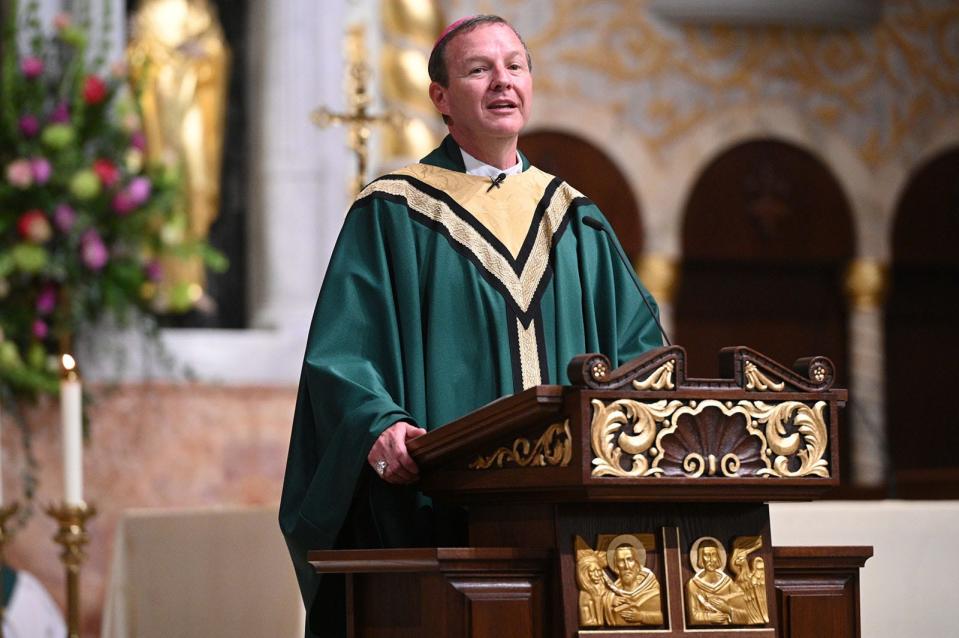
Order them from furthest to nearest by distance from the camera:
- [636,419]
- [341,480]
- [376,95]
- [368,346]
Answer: [376,95] < [368,346] < [341,480] < [636,419]

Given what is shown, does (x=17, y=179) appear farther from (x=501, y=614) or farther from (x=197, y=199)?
(x=501, y=614)

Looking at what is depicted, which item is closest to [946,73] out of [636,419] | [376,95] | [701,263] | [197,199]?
[701,263]

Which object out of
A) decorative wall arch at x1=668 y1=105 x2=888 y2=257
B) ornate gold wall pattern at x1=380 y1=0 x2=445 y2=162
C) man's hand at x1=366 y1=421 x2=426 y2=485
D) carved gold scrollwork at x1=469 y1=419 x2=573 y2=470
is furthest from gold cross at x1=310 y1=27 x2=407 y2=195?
decorative wall arch at x1=668 y1=105 x2=888 y2=257

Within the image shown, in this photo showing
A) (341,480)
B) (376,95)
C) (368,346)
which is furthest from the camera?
(376,95)

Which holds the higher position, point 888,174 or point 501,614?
point 888,174

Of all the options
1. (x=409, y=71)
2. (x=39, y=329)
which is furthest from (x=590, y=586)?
(x=409, y=71)

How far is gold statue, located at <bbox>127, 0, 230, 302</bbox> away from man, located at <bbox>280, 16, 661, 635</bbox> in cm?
335

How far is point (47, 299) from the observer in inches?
216

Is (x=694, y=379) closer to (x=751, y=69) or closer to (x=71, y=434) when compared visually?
(x=71, y=434)

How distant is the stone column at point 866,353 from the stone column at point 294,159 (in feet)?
14.0

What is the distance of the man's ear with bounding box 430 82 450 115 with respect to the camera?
2.88 metres

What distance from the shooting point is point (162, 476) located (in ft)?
18.7

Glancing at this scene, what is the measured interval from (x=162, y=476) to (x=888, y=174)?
5.53 metres

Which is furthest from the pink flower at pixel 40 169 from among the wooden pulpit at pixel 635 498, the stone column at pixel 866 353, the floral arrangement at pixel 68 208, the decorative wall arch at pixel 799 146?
the stone column at pixel 866 353
